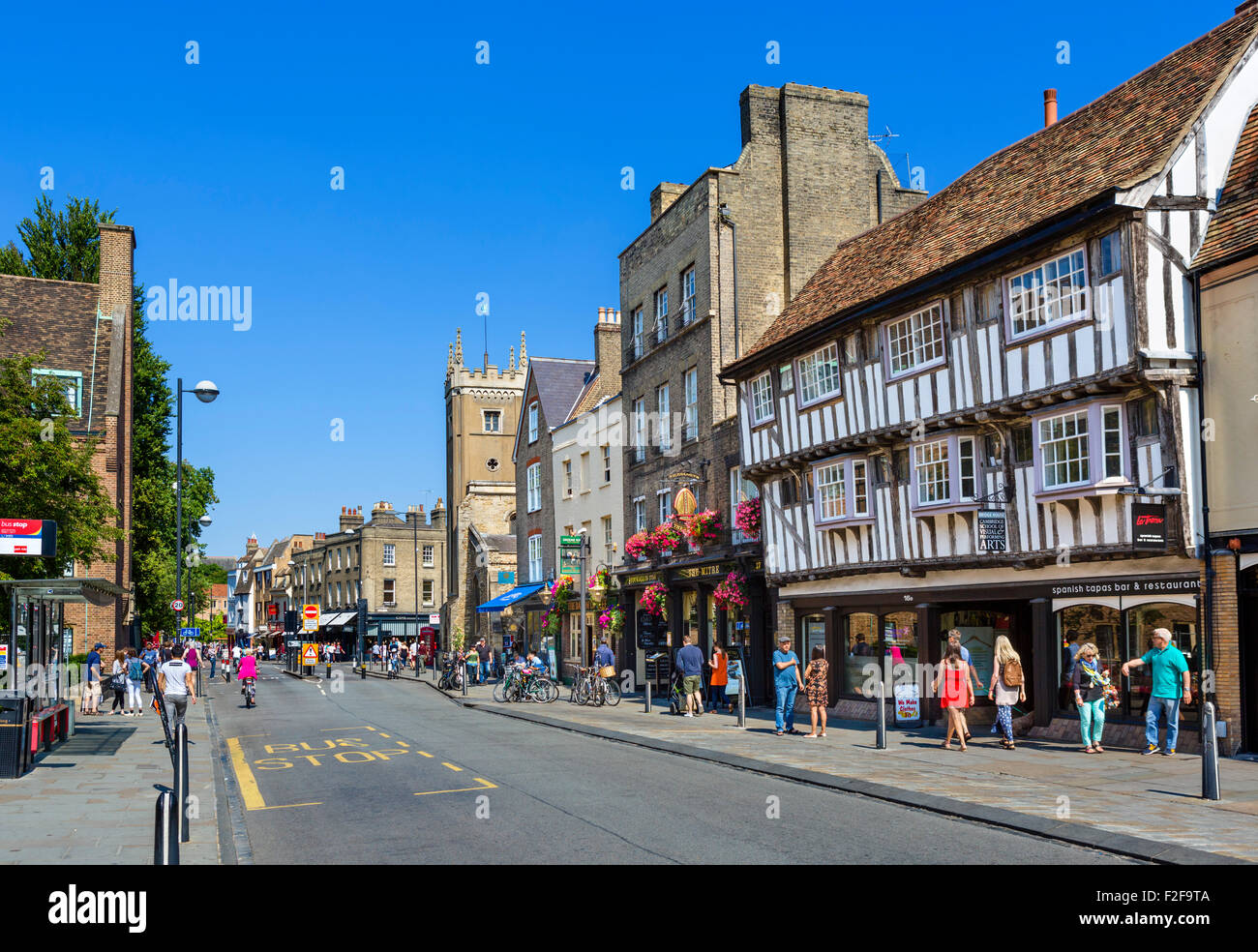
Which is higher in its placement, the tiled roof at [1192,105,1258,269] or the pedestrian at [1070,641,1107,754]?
the tiled roof at [1192,105,1258,269]

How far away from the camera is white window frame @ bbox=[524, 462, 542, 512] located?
153 feet

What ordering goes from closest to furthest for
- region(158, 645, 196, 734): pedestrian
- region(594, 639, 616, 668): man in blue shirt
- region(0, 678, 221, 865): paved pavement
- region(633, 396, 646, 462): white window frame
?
region(0, 678, 221, 865): paved pavement < region(158, 645, 196, 734): pedestrian < region(594, 639, 616, 668): man in blue shirt < region(633, 396, 646, 462): white window frame

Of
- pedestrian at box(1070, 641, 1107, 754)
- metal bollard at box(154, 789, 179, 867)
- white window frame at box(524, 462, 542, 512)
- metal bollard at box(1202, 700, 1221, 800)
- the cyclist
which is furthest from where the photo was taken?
white window frame at box(524, 462, 542, 512)

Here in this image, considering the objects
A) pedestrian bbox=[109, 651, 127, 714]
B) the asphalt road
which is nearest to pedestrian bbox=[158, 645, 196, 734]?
the asphalt road

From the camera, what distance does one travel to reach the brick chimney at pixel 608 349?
140ft

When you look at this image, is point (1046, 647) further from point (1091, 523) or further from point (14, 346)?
point (14, 346)

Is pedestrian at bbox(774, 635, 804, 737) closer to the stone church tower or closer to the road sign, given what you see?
the road sign

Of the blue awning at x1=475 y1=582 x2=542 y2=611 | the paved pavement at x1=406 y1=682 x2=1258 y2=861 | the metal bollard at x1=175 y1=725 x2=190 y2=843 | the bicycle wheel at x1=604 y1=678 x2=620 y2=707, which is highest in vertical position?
the blue awning at x1=475 y1=582 x2=542 y2=611

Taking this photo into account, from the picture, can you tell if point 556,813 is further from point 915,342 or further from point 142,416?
point 142,416

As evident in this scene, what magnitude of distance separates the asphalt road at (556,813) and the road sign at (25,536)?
4045 mm

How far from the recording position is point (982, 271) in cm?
1927

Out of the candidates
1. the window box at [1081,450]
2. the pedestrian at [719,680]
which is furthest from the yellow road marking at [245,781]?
the window box at [1081,450]

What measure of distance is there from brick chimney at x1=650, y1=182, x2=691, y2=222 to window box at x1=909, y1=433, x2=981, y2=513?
61.9 ft
